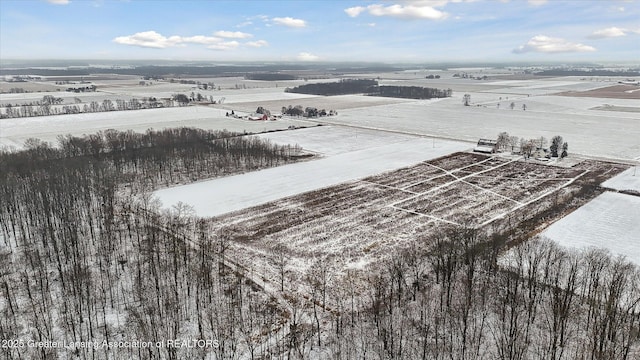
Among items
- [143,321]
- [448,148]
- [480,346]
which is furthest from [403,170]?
[143,321]

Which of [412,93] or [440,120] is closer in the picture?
[440,120]

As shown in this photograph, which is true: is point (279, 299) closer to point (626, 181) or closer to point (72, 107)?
point (626, 181)

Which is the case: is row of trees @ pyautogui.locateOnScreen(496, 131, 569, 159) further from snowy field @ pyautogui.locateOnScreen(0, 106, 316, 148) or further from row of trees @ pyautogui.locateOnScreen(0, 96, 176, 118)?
row of trees @ pyautogui.locateOnScreen(0, 96, 176, 118)

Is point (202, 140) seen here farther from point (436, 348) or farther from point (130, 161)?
point (436, 348)

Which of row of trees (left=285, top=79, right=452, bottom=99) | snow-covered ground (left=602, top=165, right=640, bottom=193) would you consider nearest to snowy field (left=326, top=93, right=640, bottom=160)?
snow-covered ground (left=602, top=165, right=640, bottom=193)

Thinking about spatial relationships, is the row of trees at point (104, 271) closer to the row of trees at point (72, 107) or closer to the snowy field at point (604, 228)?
the snowy field at point (604, 228)

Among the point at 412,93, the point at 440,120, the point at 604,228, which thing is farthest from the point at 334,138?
the point at 412,93
